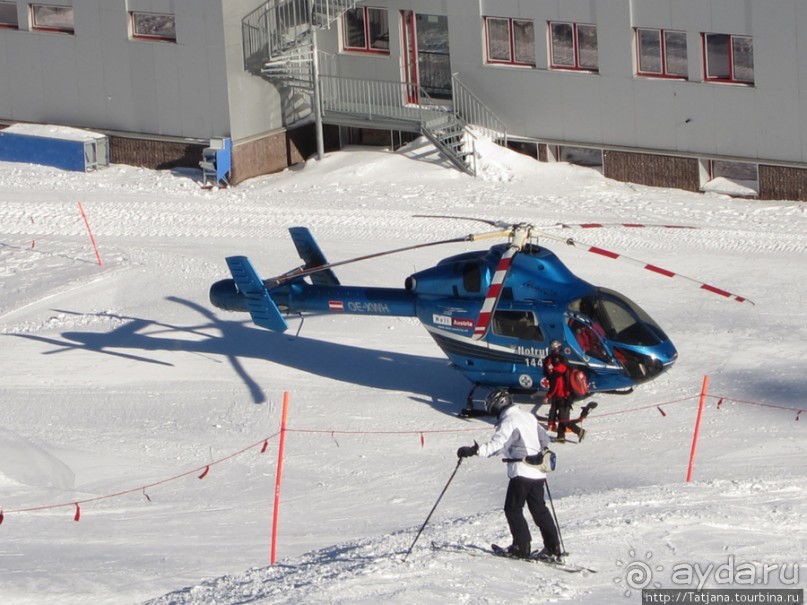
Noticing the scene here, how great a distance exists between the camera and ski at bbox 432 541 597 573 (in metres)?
11.4

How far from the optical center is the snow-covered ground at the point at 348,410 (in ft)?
39.2

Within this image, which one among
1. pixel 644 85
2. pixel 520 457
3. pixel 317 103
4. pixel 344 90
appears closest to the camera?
pixel 520 457

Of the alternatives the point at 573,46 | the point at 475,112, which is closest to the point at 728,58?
the point at 573,46

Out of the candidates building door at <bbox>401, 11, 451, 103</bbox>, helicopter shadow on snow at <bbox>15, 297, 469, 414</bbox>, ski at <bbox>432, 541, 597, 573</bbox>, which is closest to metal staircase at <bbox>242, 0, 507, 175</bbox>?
building door at <bbox>401, 11, 451, 103</bbox>

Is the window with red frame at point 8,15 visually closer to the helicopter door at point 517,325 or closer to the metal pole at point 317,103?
the metal pole at point 317,103

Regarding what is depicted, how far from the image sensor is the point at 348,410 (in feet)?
57.7

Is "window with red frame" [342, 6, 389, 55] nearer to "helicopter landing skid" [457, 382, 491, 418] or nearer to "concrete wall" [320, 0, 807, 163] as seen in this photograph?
"concrete wall" [320, 0, 807, 163]

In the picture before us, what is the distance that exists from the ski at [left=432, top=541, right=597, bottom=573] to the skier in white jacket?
0.10 metres

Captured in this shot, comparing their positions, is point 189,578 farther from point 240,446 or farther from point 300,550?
point 240,446

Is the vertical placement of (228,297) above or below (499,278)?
below

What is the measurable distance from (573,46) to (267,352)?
11148 mm

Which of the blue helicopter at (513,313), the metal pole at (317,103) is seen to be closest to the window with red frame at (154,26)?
the metal pole at (317,103)

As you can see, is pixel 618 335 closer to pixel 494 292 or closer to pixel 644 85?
pixel 494 292

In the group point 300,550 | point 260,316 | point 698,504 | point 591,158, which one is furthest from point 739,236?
point 300,550
